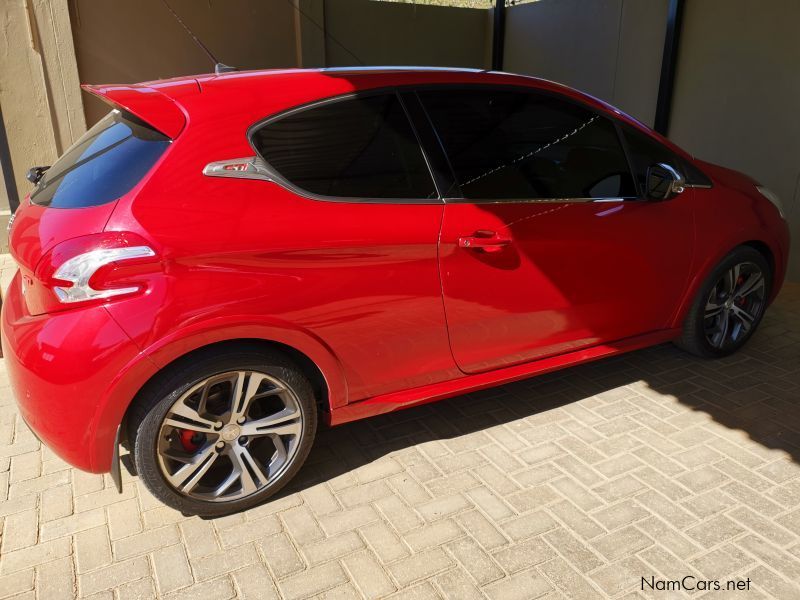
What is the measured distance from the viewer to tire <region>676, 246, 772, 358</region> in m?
4.00

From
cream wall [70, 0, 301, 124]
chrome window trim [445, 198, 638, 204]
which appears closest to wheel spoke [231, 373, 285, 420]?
chrome window trim [445, 198, 638, 204]

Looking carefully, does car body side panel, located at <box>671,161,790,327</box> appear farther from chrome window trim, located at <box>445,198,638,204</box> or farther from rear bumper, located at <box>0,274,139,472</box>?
rear bumper, located at <box>0,274,139,472</box>

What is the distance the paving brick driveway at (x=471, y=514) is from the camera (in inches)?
96.7

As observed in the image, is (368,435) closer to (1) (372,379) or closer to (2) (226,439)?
(1) (372,379)

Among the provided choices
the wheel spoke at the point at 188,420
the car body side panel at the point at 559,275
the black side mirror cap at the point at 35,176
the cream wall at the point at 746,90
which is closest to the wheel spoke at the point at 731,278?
the car body side panel at the point at 559,275

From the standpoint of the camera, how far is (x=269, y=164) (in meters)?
2.62

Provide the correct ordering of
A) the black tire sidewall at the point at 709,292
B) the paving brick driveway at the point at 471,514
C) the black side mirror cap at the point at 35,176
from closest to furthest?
1. the paving brick driveway at the point at 471,514
2. the black side mirror cap at the point at 35,176
3. the black tire sidewall at the point at 709,292

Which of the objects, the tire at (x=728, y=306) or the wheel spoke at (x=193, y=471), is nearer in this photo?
the wheel spoke at (x=193, y=471)

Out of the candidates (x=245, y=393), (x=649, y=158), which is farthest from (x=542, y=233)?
(x=245, y=393)

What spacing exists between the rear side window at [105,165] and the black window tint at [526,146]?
1.29 m

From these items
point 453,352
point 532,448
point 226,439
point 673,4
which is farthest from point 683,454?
point 673,4

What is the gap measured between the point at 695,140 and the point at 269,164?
533 cm

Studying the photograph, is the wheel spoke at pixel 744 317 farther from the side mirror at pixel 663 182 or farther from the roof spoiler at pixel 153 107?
the roof spoiler at pixel 153 107

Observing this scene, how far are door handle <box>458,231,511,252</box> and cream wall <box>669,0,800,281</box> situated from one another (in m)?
4.15
